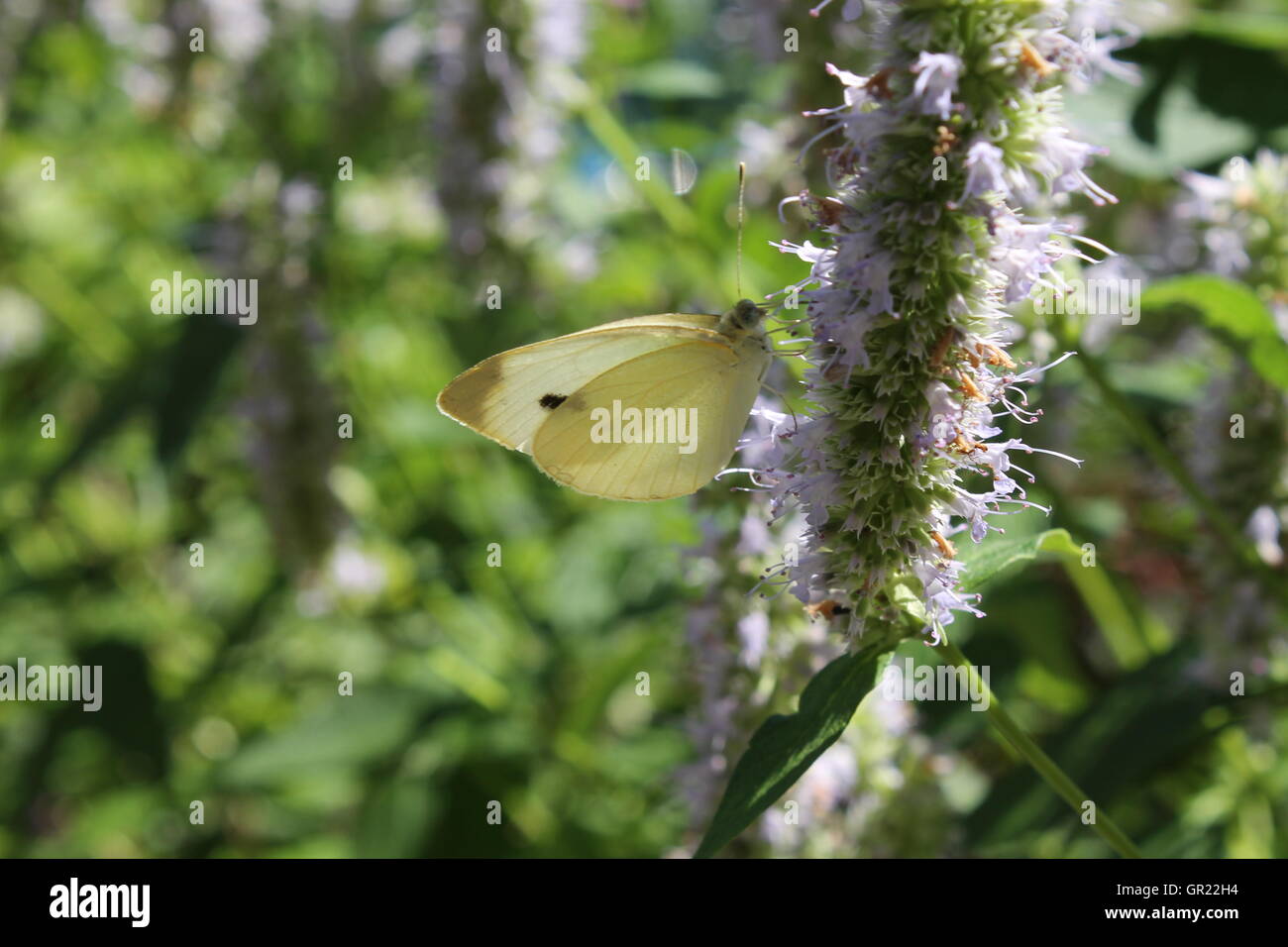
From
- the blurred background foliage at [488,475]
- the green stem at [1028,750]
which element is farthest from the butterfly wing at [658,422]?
the green stem at [1028,750]

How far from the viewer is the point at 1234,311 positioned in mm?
2115

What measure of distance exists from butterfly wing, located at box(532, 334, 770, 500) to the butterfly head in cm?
3

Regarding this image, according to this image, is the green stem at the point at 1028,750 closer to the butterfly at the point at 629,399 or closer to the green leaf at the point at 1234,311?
the butterfly at the point at 629,399

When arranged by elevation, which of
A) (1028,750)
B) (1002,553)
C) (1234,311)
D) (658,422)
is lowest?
(1028,750)

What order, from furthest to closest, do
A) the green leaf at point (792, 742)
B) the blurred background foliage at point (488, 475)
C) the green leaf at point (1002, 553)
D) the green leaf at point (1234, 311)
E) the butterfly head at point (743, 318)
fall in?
the blurred background foliage at point (488, 475) → the butterfly head at point (743, 318) → the green leaf at point (1234, 311) → the green leaf at point (1002, 553) → the green leaf at point (792, 742)

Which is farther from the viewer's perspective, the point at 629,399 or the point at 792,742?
the point at 629,399

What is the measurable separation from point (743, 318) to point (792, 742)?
3.19ft

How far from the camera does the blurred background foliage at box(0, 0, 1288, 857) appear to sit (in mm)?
2691

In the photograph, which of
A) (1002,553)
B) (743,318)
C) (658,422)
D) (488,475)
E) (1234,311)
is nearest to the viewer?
(1002,553)

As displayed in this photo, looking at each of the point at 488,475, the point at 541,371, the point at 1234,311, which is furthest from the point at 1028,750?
the point at 488,475

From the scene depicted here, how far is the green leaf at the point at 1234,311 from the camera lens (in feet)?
6.78

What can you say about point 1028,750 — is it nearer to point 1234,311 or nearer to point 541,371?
point 1234,311

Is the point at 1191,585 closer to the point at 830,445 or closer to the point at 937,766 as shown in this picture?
the point at 937,766

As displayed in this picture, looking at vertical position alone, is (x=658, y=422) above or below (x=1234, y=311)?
below
